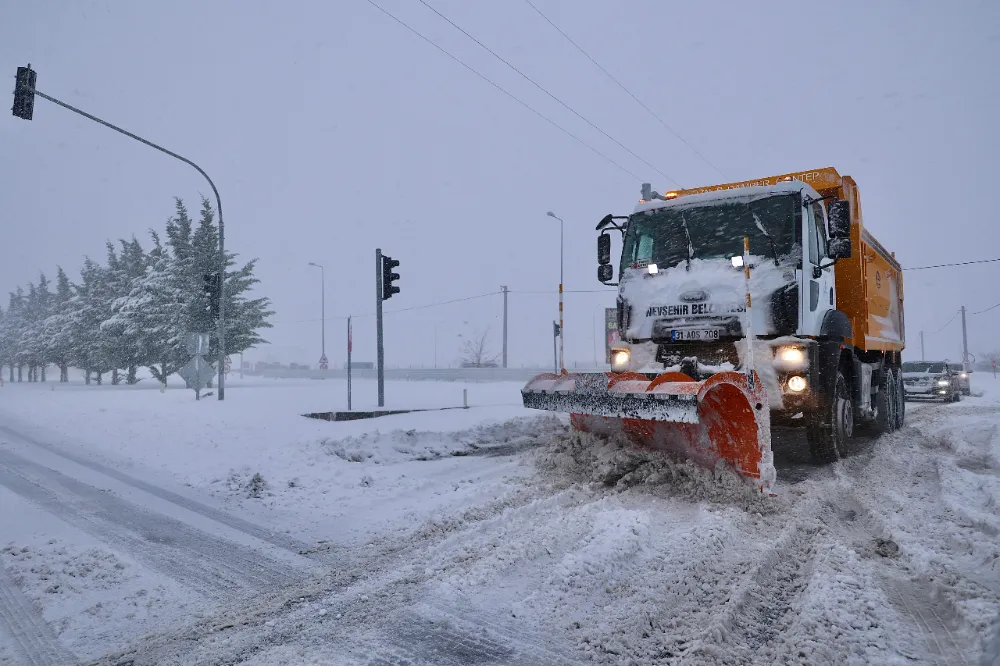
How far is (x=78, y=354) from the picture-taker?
42.2 m

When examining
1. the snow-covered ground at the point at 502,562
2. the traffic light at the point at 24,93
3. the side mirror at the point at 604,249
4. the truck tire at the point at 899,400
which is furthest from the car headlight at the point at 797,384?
the traffic light at the point at 24,93

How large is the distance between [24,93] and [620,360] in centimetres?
1295

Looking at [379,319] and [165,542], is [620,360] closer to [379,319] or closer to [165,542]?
[165,542]

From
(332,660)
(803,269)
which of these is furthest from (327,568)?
(803,269)

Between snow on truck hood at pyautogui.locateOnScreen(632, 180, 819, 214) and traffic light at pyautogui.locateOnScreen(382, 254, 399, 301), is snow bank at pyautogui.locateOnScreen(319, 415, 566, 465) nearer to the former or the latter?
snow on truck hood at pyautogui.locateOnScreen(632, 180, 819, 214)

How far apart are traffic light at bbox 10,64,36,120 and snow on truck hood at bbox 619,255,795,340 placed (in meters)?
12.4

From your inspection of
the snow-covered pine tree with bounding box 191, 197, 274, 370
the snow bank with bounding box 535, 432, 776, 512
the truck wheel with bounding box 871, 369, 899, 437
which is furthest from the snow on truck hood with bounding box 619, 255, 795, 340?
the snow-covered pine tree with bounding box 191, 197, 274, 370

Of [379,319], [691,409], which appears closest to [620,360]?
[691,409]

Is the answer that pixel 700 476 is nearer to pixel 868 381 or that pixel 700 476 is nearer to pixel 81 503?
pixel 868 381

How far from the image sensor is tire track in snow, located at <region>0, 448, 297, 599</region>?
3.59 metres

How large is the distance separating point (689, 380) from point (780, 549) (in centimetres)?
138

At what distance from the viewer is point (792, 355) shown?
581 cm

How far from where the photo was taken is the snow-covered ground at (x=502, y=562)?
8.89ft

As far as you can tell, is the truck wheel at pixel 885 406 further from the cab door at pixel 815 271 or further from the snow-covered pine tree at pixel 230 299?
the snow-covered pine tree at pixel 230 299
